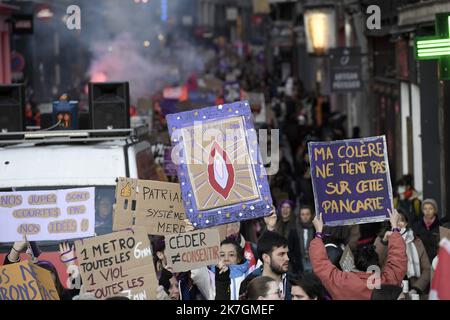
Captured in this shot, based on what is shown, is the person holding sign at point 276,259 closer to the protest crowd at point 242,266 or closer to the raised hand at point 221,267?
the protest crowd at point 242,266

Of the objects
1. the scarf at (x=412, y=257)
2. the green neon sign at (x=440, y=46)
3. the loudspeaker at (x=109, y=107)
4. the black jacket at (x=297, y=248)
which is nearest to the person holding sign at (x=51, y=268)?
the scarf at (x=412, y=257)

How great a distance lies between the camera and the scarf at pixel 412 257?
11.4m

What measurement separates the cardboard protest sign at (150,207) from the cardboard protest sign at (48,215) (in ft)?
0.86

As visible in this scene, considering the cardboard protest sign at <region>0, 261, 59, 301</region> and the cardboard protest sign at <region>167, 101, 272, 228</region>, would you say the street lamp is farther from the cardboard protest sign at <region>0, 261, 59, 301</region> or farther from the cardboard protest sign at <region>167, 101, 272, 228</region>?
the cardboard protest sign at <region>0, 261, 59, 301</region>

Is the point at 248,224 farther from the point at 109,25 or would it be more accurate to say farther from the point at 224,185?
the point at 109,25

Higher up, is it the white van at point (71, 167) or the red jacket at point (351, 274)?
the white van at point (71, 167)

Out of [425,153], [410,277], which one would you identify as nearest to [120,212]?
[410,277]

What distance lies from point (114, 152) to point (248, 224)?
2.68 m

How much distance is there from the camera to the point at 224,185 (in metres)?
10.1

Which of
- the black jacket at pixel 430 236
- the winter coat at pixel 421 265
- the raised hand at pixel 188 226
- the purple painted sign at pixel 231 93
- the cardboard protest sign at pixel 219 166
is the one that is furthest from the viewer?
the purple painted sign at pixel 231 93

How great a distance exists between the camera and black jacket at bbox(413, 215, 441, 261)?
1259cm

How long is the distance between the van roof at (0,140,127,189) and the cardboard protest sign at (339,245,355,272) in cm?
287

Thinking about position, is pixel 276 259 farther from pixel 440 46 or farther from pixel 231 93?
pixel 231 93

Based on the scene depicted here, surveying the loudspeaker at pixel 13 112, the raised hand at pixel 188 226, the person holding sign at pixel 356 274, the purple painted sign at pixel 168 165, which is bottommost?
the person holding sign at pixel 356 274
